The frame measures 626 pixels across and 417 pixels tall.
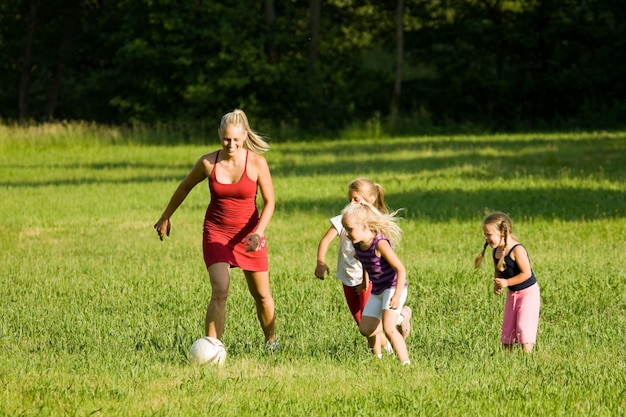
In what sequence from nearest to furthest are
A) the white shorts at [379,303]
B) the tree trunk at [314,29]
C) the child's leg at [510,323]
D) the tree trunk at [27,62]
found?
the white shorts at [379,303]
the child's leg at [510,323]
the tree trunk at [314,29]
the tree trunk at [27,62]

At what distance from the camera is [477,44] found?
5550 cm

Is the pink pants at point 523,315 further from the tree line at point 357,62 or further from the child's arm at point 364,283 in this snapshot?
the tree line at point 357,62

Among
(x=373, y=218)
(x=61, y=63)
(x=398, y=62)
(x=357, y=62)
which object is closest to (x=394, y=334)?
(x=373, y=218)

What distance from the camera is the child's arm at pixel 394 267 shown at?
345 inches

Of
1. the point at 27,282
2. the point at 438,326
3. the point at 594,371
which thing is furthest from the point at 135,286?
the point at 594,371

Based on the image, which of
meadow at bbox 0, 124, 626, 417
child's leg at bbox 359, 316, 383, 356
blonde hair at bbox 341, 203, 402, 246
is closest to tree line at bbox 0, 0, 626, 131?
meadow at bbox 0, 124, 626, 417

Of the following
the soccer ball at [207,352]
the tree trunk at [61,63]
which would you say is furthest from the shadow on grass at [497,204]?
the tree trunk at [61,63]

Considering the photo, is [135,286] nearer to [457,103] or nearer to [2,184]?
[2,184]

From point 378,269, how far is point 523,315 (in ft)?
4.01

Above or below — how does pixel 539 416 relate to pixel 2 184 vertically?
above

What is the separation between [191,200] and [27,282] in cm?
1138

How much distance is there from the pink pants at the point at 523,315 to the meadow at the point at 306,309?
0.20 metres

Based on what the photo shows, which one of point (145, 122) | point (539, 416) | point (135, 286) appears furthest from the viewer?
point (145, 122)

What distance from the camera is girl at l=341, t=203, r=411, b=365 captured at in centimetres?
886
